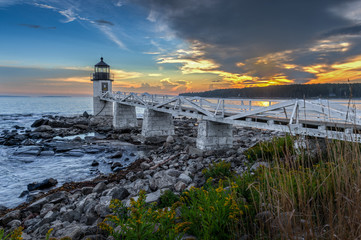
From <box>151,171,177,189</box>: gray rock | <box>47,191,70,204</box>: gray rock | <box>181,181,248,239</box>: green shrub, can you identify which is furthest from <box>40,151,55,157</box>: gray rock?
<box>181,181,248,239</box>: green shrub

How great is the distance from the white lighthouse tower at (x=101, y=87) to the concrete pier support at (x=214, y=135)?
26850 millimetres

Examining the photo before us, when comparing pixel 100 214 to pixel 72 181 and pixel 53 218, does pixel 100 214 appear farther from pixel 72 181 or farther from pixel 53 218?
pixel 72 181

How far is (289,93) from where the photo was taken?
39.2m

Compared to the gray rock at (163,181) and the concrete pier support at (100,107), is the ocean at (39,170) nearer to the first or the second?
the gray rock at (163,181)

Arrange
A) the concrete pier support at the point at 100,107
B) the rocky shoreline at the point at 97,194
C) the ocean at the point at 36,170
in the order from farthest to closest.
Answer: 1. the concrete pier support at the point at 100,107
2. the ocean at the point at 36,170
3. the rocky shoreline at the point at 97,194

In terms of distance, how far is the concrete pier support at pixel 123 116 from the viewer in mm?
27062

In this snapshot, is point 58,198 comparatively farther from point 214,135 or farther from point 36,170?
point 214,135

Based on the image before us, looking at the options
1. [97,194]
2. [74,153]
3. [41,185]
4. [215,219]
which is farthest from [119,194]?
[74,153]

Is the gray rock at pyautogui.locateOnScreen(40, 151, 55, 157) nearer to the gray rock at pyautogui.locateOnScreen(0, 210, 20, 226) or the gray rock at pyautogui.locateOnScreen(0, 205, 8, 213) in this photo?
the gray rock at pyautogui.locateOnScreen(0, 205, 8, 213)

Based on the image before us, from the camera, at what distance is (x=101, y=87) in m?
36.7

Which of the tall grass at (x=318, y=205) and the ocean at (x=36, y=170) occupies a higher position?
the tall grass at (x=318, y=205)

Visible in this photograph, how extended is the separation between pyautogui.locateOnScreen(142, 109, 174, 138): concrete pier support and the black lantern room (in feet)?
66.0

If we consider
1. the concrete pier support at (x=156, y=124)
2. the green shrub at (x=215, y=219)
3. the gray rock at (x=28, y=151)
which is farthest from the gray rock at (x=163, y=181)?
the gray rock at (x=28, y=151)

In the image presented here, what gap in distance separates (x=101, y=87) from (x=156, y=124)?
20.4 m
